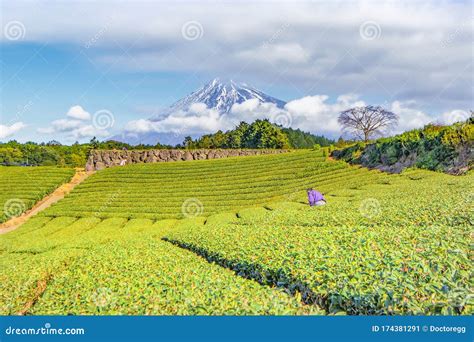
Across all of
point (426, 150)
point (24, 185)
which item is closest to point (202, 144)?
point (24, 185)

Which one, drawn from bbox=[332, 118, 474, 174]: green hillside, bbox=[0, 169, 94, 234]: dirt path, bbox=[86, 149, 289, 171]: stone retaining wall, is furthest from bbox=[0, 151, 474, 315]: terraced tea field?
bbox=[86, 149, 289, 171]: stone retaining wall

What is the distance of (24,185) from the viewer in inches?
1834

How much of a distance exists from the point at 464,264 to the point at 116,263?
845 centimetres

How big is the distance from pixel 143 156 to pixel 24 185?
1619cm

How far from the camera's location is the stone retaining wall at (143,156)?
181 ft

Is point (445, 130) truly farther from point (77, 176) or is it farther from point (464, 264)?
point (77, 176)

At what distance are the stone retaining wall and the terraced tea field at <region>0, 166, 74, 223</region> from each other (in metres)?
4.34

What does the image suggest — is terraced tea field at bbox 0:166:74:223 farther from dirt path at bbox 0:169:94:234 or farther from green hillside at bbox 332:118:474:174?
green hillside at bbox 332:118:474:174

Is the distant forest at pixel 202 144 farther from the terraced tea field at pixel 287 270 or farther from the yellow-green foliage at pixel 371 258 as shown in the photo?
the yellow-green foliage at pixel 371 258

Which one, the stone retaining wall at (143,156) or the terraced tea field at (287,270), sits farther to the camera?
the stone retaining wall at (143,156)

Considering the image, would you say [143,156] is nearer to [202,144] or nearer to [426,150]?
[202,144]

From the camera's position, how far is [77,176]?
51.1 meters

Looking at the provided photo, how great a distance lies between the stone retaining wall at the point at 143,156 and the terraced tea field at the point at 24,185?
434 cm

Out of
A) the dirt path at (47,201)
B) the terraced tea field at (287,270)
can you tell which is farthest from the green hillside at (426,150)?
the dirt path at (47,201)
